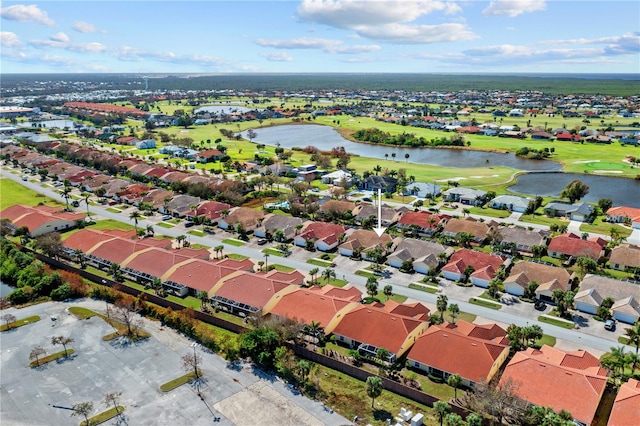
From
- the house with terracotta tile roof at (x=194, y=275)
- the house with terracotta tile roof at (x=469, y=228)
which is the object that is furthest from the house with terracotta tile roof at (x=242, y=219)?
the house with terracotta tile roof at (x=469, y=228)

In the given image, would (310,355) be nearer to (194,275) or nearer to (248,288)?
(248,288)

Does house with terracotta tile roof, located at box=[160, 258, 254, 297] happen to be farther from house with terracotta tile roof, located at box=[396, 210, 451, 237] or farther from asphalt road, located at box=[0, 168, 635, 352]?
house with terracotta tile roof, located at box=[396, 210, 451, 237]

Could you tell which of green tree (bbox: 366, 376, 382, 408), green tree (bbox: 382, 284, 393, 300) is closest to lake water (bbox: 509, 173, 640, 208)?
→ green tree (bbox: 382, 284, 393, 300)

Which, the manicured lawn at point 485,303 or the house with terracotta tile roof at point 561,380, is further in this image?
the manicured lawn at point 485,303

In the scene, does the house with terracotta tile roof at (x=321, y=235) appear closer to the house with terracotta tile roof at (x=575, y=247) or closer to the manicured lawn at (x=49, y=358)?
the house with terracotta tile roof at (x=575, y=247)

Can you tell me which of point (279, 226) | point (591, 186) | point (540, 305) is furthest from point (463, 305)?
point (591, 186)

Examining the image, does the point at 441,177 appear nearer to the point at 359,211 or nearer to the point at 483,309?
the point at 359,211
